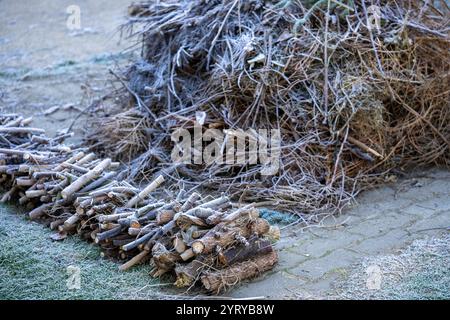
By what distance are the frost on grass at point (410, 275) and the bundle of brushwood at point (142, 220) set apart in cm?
55

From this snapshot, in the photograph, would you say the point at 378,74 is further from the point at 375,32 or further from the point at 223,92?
the point at 223,92

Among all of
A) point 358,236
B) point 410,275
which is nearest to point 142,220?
point 358,236

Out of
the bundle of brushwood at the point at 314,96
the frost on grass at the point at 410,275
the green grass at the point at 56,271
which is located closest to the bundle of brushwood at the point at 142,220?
the green grass at the point at 56,271

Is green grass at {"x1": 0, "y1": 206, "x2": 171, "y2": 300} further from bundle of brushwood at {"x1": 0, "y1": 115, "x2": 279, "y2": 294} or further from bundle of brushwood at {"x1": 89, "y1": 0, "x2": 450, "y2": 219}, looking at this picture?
bundle of brushwood at {"x1": 89, "y1": 0, "x2": 450, "y2": 219}

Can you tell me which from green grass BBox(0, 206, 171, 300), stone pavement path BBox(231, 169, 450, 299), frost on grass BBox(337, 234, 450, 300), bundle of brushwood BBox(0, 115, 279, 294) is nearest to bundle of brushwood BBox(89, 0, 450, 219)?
stone pavement path BBox(231, 169, 450, 299)

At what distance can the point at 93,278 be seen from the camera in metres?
3.64

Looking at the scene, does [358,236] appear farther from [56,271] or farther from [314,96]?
[56,271]

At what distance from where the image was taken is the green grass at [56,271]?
3.48 m

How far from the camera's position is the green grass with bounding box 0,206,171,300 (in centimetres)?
348

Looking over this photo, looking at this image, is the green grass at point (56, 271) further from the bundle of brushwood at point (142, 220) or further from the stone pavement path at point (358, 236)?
the stone pavement path at point (358, 236)

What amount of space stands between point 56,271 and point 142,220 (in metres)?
0.61

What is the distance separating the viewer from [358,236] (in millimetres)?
4137

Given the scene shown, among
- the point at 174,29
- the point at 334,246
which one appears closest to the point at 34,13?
the point at 174,29
